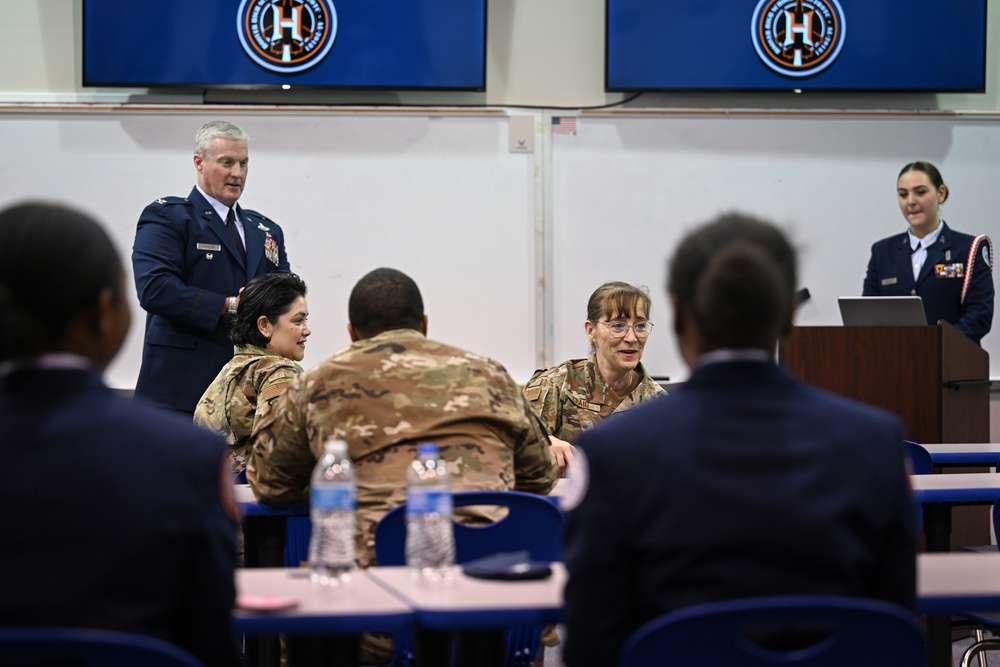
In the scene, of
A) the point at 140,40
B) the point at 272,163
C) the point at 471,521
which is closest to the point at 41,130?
the point at 140,40

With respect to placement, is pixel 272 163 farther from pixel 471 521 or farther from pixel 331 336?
pixel 471 521

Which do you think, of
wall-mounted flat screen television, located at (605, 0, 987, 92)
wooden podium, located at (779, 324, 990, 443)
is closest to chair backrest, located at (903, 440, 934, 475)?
wooden podium, located at (779, 324, 990, 443)

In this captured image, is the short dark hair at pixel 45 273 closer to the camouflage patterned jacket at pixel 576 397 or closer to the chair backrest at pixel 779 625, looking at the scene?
the chair backrest at pixel 779 625

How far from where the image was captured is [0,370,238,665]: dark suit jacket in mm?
1375

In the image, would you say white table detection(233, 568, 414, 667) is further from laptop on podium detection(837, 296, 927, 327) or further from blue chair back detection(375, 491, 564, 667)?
laptop on podium detection(837, 296, 927, 327)

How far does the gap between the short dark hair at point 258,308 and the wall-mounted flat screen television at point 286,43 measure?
7.69 ft

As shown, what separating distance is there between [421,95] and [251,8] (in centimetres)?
102

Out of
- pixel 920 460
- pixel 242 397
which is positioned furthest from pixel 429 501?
pixel 920 460

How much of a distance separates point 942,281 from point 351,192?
3.13 meters

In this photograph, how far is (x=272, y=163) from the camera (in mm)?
6188

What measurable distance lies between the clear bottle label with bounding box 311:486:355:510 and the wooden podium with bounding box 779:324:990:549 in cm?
311

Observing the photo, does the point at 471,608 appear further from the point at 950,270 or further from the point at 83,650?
the point at 950,270

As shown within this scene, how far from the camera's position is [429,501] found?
1959 millimetres

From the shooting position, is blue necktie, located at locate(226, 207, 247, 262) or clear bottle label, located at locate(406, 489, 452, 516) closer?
clear bottle label, located at locate(406, 489, 452, 516)
